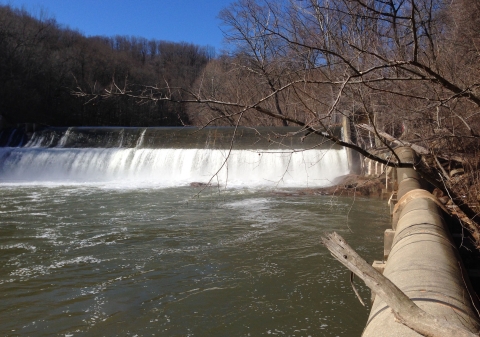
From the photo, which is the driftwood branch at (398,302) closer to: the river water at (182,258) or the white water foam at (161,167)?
the river water at (182,258)

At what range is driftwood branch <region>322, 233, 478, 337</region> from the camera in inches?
80.9

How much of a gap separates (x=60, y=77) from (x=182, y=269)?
29345mm

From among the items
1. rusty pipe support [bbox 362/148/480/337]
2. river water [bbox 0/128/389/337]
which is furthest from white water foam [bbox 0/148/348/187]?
rusty pipe support [bbox 362/148/480/337]

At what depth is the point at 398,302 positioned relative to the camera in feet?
7.24

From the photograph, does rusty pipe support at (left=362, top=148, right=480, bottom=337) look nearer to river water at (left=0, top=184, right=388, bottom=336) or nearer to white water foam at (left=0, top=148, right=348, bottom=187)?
river water at (left=0, top=184, right=388, bottom=336)

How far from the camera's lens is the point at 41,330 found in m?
4.55

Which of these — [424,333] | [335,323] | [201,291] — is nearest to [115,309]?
[201,291]

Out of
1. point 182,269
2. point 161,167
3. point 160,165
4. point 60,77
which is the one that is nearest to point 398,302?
point 182,269

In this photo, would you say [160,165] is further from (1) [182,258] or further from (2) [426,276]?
(2) [426,276]

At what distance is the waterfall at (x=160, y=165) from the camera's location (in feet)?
52.0

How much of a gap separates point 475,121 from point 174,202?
666 centimetres

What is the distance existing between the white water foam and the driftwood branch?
481 inches

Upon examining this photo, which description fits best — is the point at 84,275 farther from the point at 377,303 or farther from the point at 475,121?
the point at 475,121

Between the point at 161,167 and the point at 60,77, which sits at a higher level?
the point at 60,77
